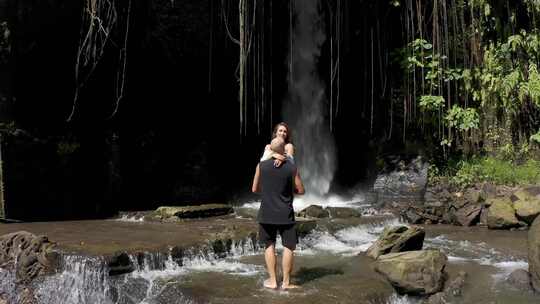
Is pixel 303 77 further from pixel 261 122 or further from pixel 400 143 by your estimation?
pixel 400 143

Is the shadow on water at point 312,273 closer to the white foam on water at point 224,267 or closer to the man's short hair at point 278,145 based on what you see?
the white foam on water at point 224,267

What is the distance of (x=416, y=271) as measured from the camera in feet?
19.8

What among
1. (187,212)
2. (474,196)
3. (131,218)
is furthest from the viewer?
(474,196)

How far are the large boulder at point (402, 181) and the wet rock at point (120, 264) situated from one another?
6412 mm

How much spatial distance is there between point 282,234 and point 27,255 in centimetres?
310

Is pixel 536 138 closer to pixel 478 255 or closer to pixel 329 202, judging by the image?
pixel 329 202

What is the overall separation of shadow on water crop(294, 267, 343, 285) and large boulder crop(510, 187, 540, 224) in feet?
14.2

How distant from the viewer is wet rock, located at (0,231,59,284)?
250 inches

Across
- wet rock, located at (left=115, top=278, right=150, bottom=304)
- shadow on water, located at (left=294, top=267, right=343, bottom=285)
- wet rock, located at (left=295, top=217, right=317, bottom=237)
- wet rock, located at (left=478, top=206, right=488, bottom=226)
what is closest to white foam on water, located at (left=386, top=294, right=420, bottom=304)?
shadow on water, located at (left=294, top=267, right=343, bottom=285)

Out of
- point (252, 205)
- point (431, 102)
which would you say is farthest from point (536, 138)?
point (252, 205)

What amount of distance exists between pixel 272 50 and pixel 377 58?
2.49 meters

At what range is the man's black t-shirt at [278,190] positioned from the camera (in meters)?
5.20

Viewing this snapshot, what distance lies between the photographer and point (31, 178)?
31.8 feet

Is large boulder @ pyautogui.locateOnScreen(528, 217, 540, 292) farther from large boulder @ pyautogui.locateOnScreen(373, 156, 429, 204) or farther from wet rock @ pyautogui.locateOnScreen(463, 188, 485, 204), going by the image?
large boulder @ pyautogui.locateOnScreen(373, 156, 429, 204)
